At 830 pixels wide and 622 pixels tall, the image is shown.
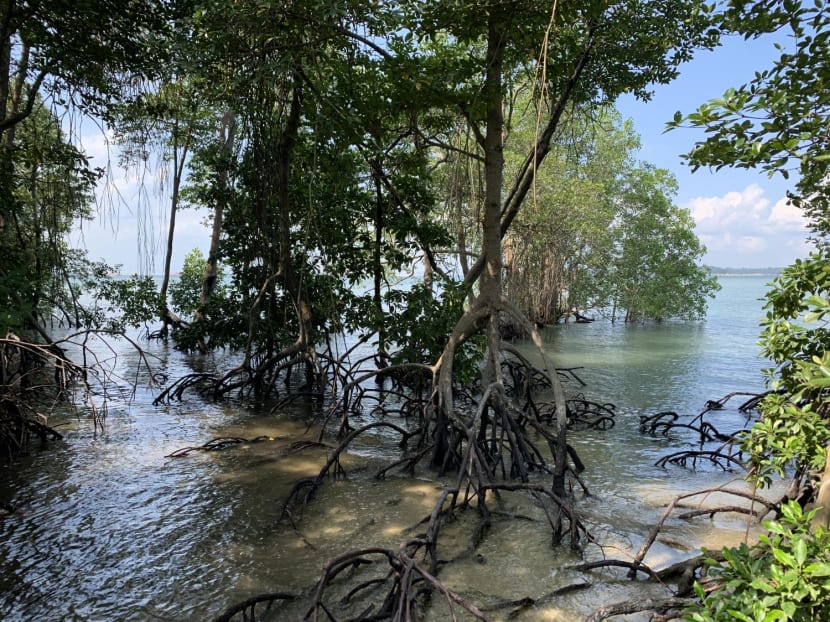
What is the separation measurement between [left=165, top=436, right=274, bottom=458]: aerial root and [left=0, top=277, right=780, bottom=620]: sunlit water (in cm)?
10

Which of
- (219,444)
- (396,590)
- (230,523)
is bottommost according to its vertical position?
(230,523)

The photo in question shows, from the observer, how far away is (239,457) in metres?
6.31

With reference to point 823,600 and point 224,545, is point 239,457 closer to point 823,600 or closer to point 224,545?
point 224,545

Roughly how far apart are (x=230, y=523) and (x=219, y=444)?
2064 mm

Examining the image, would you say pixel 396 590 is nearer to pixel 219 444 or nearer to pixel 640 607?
pixel 640 607

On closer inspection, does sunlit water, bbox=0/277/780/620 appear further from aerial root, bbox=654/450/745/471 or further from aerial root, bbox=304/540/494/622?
aerial root, bbox=304/540/494/622

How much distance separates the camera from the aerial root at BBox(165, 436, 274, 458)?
6.30 m

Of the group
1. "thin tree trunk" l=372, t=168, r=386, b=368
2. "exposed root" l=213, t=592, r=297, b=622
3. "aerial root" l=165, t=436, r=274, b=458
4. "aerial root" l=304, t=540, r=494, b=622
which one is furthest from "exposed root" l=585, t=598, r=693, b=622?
"thin tree trunk" l=372, t=168, r=386, b=368

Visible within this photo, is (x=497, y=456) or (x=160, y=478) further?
(x=160, y=478)

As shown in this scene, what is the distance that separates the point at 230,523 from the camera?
4.66 metres

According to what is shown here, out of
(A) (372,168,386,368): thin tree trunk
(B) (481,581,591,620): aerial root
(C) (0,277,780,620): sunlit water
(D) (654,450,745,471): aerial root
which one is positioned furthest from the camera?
(A) (372,168,386,368): thin tree trunk

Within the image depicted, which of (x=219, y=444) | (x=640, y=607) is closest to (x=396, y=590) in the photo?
(x=640, y=607)

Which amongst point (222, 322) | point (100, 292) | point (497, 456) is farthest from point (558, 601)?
point (100, 292)

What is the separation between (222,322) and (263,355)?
3.36 feet
